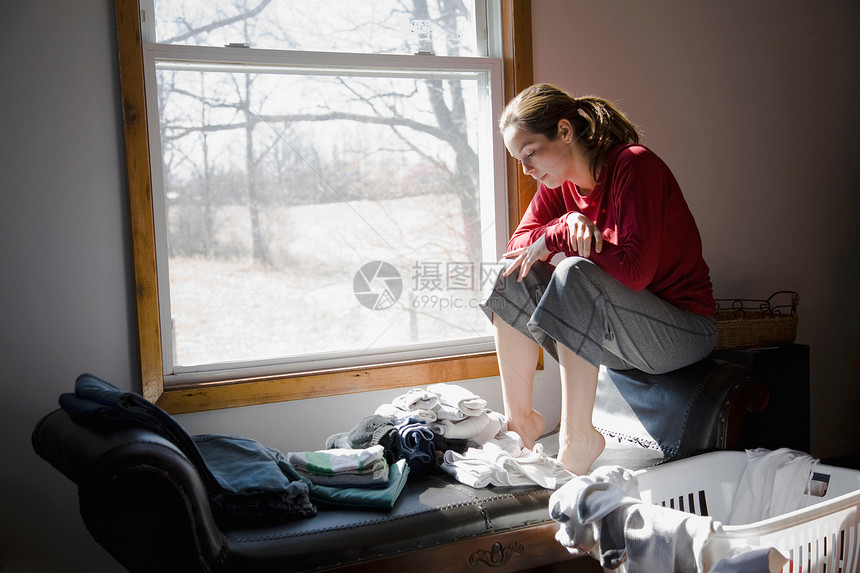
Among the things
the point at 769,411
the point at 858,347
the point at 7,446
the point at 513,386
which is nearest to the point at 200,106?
the point at 7,446

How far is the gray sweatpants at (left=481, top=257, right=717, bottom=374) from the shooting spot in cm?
162

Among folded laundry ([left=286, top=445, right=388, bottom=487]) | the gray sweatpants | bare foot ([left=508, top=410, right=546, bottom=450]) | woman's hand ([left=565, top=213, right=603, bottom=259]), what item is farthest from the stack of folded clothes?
woman's hand ([left=565, top=213, right=603, bottom=259])

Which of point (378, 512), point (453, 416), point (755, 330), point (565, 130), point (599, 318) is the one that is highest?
point (565, 130)

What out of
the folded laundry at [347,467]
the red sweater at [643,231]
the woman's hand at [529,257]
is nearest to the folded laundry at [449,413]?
the folded laundry at [347,467]

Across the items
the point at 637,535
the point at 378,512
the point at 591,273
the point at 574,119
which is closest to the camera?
the point at 637,535

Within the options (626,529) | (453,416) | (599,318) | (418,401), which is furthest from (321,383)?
(626,529)

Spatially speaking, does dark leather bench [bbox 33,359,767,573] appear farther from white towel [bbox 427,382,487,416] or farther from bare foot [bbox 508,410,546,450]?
white towel [bbox 427,382,487,416]

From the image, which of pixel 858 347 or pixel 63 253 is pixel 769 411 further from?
pixel 63 253

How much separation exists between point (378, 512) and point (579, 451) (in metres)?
0.51

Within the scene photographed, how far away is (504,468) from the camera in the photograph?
163 cm

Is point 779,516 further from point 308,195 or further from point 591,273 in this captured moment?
point 308,195

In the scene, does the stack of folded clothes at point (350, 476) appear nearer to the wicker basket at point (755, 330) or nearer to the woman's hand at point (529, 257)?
the woman's hand at point (529, 257)

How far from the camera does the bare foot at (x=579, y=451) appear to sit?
1.66 metres

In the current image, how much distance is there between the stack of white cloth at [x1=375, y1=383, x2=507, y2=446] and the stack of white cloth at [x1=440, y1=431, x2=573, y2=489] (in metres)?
0.07
